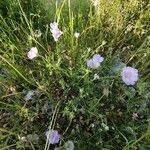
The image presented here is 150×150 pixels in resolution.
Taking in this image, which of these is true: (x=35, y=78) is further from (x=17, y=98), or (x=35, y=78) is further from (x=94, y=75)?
(x=94, y=75)

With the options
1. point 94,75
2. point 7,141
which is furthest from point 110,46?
point 7,141

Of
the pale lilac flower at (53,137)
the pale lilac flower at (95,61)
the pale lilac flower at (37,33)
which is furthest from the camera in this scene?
the pale lilac flower at (37,33)

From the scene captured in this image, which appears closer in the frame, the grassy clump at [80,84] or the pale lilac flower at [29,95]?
the grassy clump at [80,84]

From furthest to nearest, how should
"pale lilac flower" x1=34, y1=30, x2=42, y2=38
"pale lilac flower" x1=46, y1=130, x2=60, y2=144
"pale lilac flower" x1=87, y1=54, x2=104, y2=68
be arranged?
1. "pale lilac flower" x1=34, y1=30, x2=42, y2=38
2. "pale lilac flower" x1=87, y1=54, x2=104, y2=68
3. "pale lilac flower" x1=46, y1=130, x2=60, y2=144

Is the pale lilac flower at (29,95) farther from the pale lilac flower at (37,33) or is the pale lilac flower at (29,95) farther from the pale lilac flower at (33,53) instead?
the pale lilac flower at (37,33)

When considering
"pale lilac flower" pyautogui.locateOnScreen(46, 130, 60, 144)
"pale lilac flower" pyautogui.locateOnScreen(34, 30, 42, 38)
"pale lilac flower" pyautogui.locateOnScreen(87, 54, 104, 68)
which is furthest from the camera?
"pale lilac flower" pyautogui.locateOnScreen(34, 30, 42, 38)

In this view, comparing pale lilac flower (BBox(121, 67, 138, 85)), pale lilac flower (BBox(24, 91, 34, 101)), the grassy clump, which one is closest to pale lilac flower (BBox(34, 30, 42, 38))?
the grassy clump

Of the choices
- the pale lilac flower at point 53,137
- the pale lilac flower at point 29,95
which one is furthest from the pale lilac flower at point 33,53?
the pale lilac flower at point 53,137

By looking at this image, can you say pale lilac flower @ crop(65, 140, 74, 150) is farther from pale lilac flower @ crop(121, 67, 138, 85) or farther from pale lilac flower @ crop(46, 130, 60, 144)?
pale lilac flower @ crop(121, 67, 138, 85)

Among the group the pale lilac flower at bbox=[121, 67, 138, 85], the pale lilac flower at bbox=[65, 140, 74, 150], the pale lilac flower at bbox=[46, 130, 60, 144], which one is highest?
the pale lilac flower at bbox=[121, 67, 138, 85]
